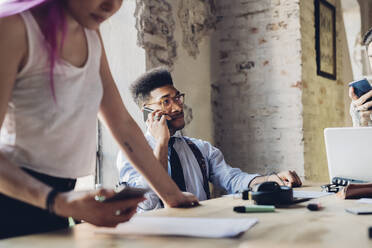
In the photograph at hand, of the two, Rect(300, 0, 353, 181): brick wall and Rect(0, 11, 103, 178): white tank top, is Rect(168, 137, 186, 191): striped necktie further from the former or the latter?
Rect(300, 0, 353, 181): brick wall

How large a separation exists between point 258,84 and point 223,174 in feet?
5.36

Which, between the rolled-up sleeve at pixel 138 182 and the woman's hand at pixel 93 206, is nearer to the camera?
the woman's hand at pixel 93 206

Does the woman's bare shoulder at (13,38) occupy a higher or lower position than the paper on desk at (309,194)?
higher

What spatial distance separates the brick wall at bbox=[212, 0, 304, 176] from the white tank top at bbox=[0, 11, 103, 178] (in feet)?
9.94

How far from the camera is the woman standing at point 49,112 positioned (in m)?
0.88

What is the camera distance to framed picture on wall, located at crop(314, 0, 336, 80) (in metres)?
4.32

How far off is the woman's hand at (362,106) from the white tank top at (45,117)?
163 cm

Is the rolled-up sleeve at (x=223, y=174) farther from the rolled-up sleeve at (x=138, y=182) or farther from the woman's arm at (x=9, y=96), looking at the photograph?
the woman's arm at (x=9, y=96)

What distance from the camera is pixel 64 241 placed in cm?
88

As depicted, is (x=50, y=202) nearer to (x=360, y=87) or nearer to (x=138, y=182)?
(x=138, y=182)

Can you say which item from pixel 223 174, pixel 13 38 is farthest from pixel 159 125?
pixel 13 38

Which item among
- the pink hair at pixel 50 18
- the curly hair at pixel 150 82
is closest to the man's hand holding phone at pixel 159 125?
the curly hair at pixel 150 82

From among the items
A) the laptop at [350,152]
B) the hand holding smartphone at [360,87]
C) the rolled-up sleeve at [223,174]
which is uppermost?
the hand holding smartphone at [360,87]

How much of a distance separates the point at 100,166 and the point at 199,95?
1.11m
